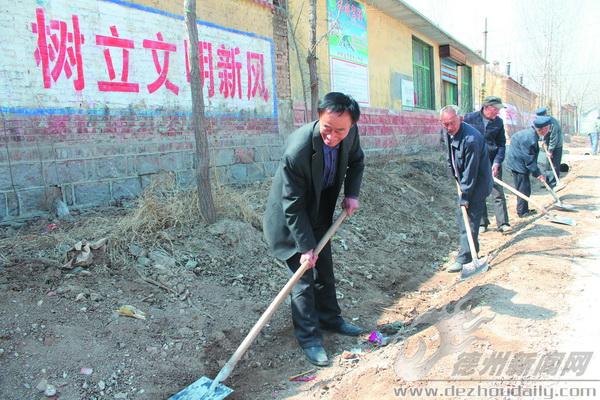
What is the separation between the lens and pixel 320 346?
125 inches

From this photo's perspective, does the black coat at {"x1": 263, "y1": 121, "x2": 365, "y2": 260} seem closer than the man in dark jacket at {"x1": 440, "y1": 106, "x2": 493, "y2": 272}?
Yes

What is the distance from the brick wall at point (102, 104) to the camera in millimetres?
4148

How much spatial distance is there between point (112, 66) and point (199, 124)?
→ 137cm

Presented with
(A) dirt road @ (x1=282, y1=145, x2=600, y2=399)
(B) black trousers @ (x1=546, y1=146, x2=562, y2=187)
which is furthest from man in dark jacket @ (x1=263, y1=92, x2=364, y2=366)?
(B) black trousers @ (x1=546, y1=146, x2=562, y2=187)

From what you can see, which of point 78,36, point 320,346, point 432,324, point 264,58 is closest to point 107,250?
point 320,346

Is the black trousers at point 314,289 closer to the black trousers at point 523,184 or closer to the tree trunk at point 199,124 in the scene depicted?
the tree trunk at point 199,124

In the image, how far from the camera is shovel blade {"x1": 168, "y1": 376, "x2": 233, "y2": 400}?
8.56ft

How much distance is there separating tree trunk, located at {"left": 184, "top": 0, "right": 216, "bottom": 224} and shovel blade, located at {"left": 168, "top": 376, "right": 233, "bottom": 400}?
203 centimetres

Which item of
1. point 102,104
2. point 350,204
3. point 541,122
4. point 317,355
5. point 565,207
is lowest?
point 317,355

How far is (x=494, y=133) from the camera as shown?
20.2 feet

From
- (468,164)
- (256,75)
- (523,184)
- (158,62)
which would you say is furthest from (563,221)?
(158,62)

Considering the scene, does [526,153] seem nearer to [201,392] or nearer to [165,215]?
[165,215]

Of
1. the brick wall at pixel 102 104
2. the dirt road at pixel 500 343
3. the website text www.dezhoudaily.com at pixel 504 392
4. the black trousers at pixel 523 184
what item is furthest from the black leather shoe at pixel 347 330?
the black trousers at pixel 523 184

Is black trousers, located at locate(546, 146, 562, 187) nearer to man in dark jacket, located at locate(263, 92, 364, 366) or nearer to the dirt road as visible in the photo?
the dirt road
